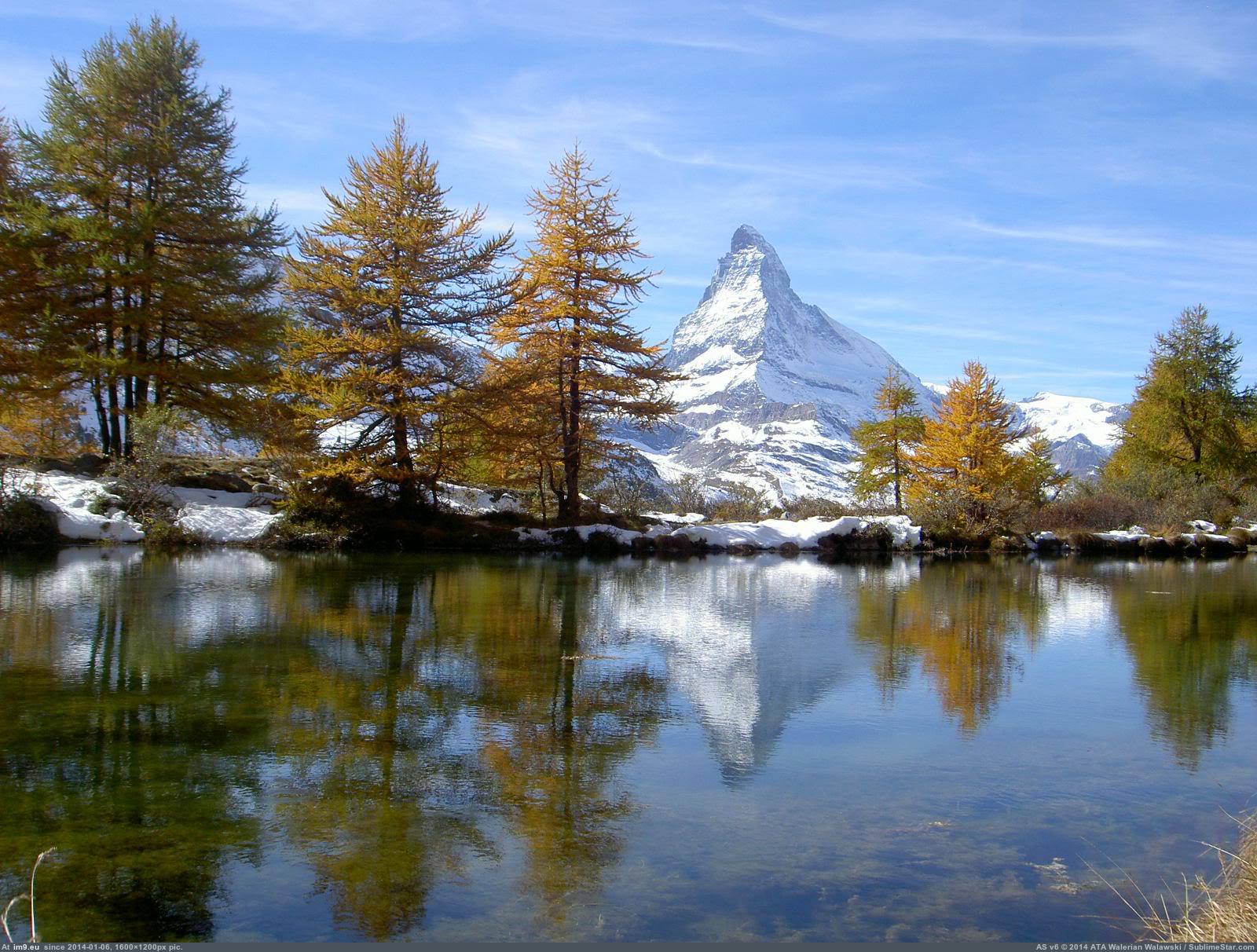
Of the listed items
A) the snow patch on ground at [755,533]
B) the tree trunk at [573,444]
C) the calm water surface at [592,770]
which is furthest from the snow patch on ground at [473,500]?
the calm water surface at [592,770]

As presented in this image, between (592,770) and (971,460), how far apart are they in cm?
2541

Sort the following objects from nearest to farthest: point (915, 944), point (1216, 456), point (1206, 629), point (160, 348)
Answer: point (915, 944)
point (1206, 629)
point (160, 348)
point (1216, 456)

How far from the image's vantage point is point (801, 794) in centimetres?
475

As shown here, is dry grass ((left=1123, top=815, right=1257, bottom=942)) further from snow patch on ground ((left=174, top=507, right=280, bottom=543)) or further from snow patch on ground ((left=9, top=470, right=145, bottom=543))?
snow patch on ground ((left=9, top=470, right=145, bottom=543))

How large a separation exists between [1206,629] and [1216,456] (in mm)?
30913

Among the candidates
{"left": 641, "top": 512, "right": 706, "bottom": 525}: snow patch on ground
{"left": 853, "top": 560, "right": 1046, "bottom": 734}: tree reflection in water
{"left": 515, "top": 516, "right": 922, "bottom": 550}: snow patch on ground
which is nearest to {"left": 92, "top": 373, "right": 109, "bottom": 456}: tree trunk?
{"left": 515, "top": 516, "right": 922, "bottom": 550}: snow patch on ground

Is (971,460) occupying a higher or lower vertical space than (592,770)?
higher

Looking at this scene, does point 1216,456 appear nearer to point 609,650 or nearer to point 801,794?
point 609,650

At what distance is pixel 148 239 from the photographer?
19.4 metres

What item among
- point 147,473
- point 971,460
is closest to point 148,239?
point 147,473

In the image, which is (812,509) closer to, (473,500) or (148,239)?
(473,500)

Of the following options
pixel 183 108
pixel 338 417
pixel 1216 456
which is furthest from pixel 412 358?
pixel 1216 456

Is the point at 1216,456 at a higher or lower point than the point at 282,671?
higher

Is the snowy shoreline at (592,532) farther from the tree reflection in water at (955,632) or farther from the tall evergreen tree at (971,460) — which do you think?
the tree reflection in water at (955,632)
